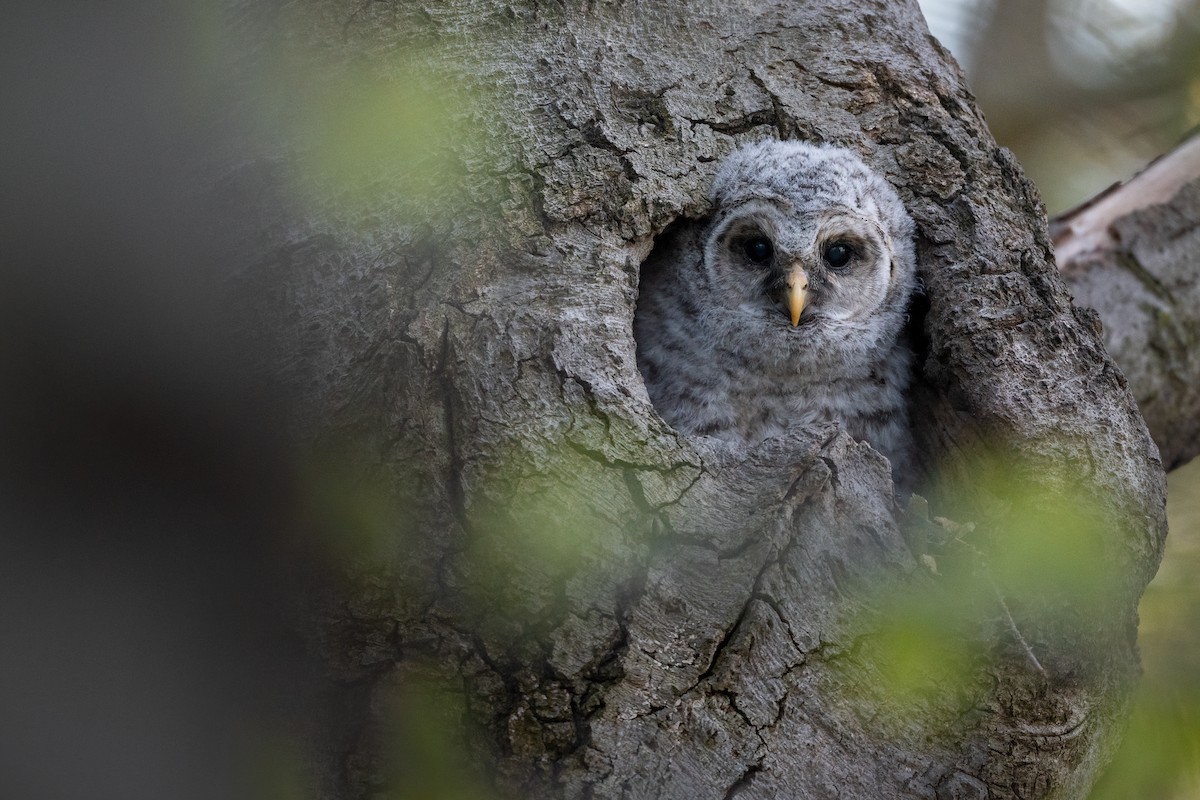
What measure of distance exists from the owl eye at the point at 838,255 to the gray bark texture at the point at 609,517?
555mm

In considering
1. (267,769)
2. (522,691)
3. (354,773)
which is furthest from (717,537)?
(267,769)

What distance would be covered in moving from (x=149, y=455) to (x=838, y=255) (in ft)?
5.95

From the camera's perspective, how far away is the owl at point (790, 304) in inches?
104

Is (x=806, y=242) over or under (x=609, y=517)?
over

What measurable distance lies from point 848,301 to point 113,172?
182cm

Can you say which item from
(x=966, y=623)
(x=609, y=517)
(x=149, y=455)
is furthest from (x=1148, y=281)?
(x=149, y=455)

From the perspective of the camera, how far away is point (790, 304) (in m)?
2.71

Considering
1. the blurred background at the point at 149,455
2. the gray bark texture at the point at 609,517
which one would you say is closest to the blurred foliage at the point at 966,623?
the gray bark texture at the point at 609,517

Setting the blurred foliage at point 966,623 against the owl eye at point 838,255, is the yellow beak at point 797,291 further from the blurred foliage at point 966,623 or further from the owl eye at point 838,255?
the blurred foliage at point 966,623

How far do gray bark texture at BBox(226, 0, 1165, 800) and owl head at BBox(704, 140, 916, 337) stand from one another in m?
0.40

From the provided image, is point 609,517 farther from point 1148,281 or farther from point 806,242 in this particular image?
point 1148,281

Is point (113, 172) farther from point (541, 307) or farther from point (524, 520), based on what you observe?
point (524, 520)

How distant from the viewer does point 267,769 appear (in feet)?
6.08

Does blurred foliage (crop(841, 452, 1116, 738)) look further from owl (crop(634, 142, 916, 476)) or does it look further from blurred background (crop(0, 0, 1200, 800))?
owl (crop(634, 142, 916, 476))
